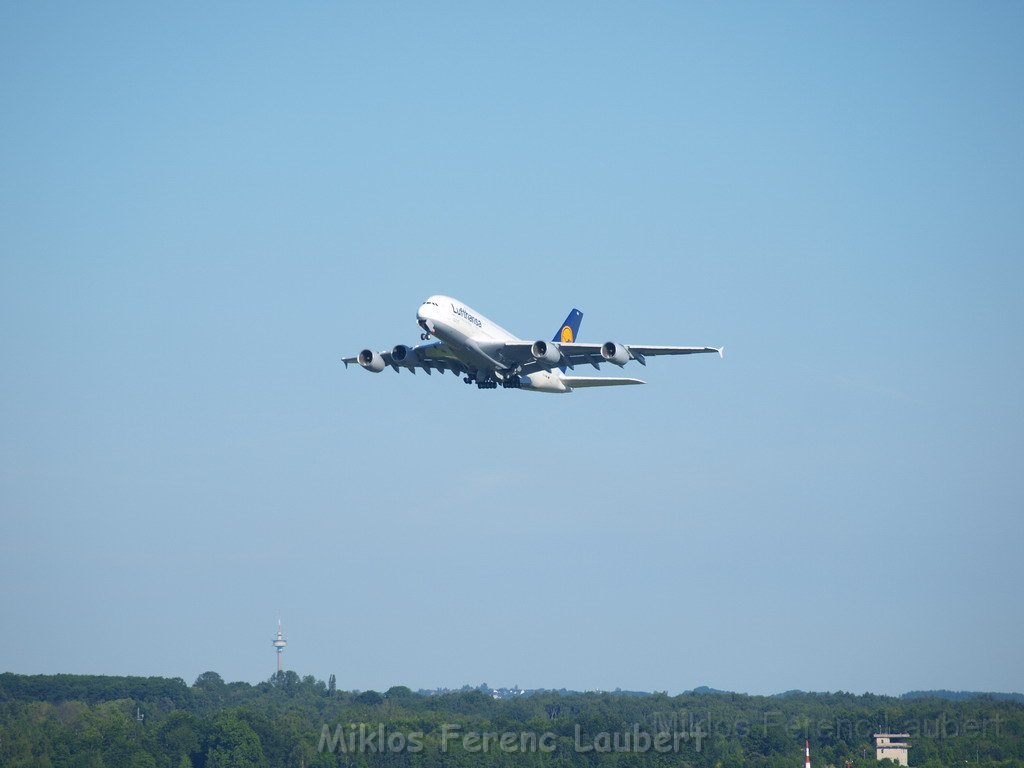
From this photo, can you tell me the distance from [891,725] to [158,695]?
316 ft

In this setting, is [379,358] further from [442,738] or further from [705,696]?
[705,696]

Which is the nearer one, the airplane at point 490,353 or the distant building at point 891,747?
the airplane at point 490,353

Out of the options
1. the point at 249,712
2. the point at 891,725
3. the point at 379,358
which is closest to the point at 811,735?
the point at 891,725

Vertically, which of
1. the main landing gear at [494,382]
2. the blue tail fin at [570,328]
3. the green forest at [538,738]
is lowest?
the green forest at [538,738]

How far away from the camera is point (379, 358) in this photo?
8050 cm

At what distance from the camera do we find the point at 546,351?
246 ft

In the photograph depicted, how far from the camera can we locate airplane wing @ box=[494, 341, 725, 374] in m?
74.8
